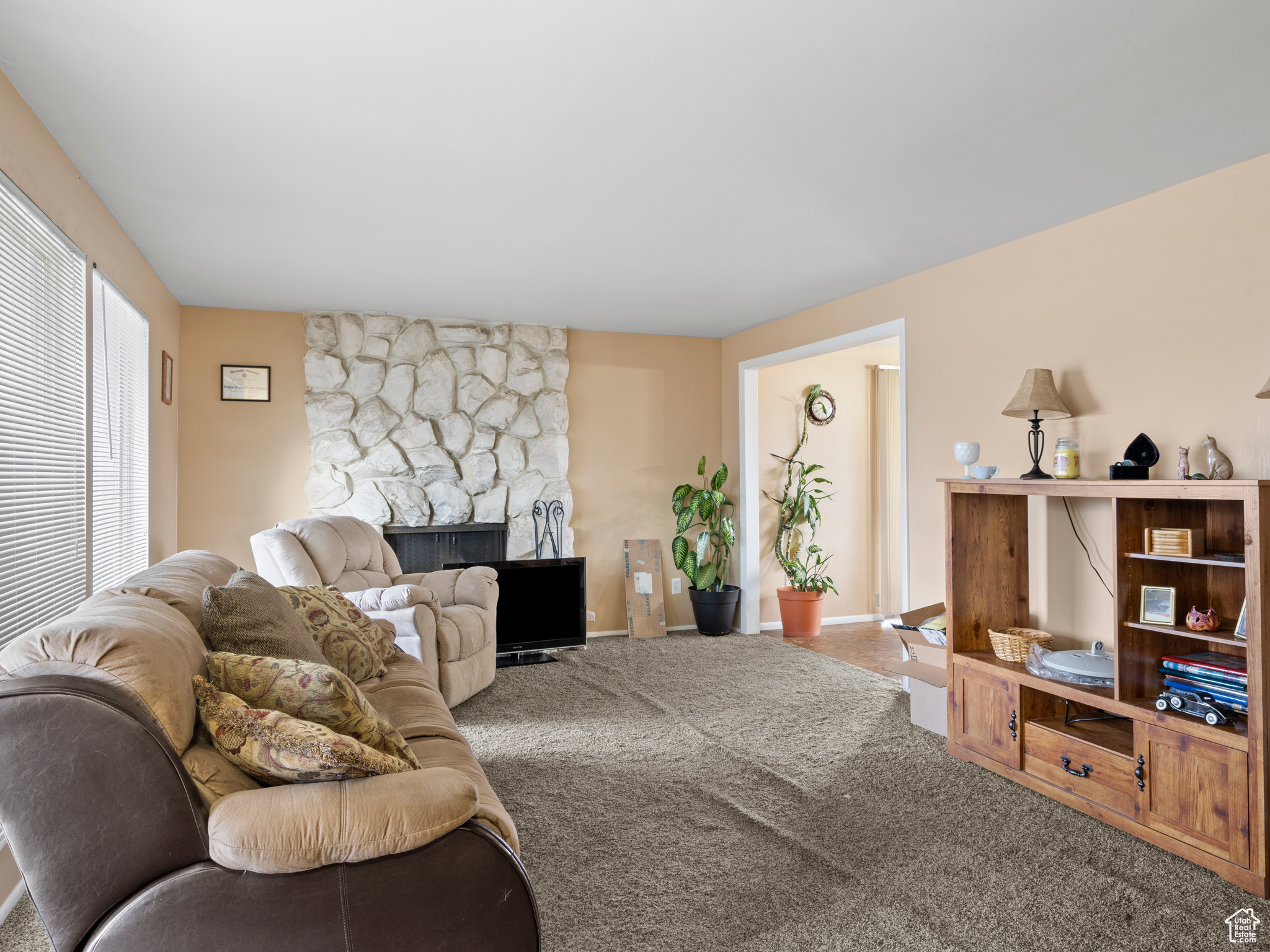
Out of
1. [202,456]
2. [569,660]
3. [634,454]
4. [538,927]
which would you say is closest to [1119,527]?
[538,927]

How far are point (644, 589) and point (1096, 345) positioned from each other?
3.56 meters

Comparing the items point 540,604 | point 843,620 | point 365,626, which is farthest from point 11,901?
point 843,620

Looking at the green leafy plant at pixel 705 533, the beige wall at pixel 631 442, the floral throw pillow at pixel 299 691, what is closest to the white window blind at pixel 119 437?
the floral throw pillow at pixel 299 691

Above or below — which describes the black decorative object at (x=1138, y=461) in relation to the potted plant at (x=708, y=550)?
above

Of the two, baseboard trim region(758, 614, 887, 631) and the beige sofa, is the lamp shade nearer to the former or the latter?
the beige sofa

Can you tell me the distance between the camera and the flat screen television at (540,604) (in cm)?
497

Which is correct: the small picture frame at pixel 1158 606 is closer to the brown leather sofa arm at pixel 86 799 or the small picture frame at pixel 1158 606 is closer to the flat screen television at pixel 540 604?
the brown leather sofa arm at pixel 86 799

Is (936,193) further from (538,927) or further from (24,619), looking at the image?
(24,619)

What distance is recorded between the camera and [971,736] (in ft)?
10.3

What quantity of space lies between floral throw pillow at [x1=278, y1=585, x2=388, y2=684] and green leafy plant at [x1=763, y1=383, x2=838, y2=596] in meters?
3.87

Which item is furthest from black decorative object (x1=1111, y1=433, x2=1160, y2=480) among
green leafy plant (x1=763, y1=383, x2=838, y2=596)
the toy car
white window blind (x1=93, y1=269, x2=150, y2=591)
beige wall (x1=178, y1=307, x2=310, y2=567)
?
beige wall (x1=178, y1=307, x2=310, y2=567)

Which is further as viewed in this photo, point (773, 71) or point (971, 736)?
point (971, 736)

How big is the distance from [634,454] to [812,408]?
5.07 ft

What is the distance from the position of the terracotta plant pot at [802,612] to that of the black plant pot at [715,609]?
1.29ft
